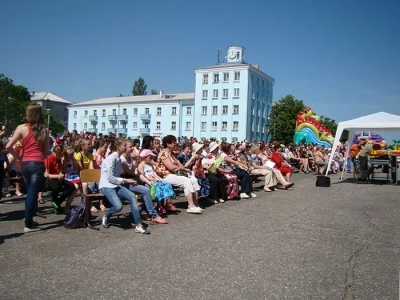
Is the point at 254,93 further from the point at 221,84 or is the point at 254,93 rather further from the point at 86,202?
the point at 86,202

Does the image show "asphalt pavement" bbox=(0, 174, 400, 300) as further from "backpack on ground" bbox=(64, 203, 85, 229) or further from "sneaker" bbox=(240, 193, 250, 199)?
"sneaker" bbox=(240, 193, 250, 199)

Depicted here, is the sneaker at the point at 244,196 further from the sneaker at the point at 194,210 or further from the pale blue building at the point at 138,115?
the pale blue building at the point at 138,115

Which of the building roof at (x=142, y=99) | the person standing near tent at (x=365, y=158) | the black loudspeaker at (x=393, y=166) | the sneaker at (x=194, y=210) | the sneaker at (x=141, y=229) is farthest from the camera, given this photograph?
the building roof at (x=142, y=99)

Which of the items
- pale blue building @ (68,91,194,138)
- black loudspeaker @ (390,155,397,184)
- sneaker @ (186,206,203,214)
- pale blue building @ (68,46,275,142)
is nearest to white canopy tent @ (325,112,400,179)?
black loudspeaker @ (390,155,397,184)

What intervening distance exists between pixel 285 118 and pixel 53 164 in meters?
51.0

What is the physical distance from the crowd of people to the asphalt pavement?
17.8 inches

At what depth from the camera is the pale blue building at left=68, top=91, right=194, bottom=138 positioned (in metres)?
66.9

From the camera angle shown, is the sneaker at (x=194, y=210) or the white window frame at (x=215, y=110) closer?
the sneaker at (x=194, y=210)

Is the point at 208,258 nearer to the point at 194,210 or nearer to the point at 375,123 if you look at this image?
the point at 194,210

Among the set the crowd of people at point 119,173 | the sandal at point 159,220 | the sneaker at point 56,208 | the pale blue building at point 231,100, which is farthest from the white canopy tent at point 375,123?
the pale blue building at point 231,100

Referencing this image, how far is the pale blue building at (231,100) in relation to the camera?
200 ft

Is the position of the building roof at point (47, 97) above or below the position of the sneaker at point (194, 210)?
above

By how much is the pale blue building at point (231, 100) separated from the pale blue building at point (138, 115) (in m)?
3.26

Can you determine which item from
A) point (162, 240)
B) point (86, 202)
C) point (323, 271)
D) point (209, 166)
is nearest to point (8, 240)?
point (86, 202)
